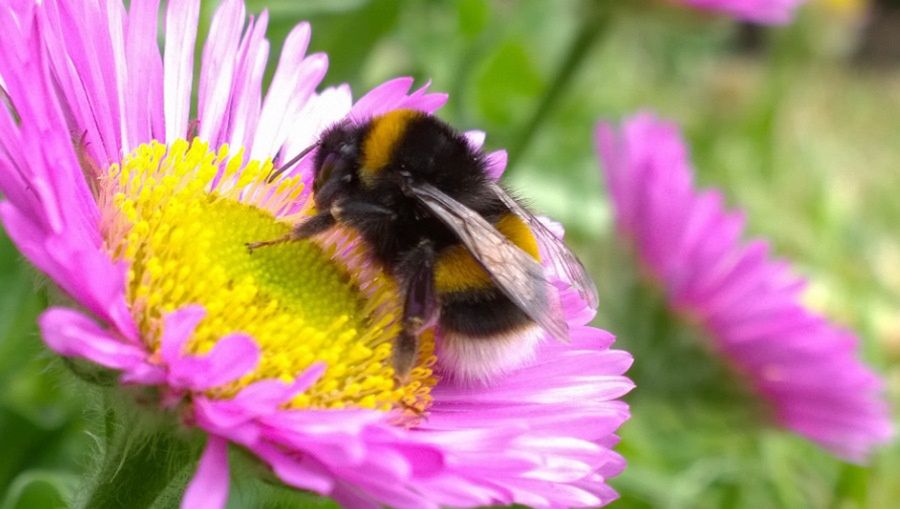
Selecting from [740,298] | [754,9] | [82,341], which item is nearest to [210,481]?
[82,341]

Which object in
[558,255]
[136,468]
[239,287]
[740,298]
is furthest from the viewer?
[740,298]

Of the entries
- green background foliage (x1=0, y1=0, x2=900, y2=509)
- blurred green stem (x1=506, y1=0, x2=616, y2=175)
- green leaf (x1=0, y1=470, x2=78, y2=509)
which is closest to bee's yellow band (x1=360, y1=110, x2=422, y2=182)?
green background foliage (x1=0, y1=0, x2=900, y2=509)

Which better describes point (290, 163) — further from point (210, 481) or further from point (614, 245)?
point (614, 245)

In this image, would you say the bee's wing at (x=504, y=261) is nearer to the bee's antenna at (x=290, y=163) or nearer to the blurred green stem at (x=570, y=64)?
the bee's antenna at (x=290, y=163)

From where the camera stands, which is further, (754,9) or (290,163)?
(754,9)

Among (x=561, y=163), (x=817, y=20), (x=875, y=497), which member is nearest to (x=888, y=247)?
(x=817, y=20)

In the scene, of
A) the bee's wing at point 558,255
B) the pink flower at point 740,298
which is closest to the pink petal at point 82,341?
the bee's wing at point 558,255
